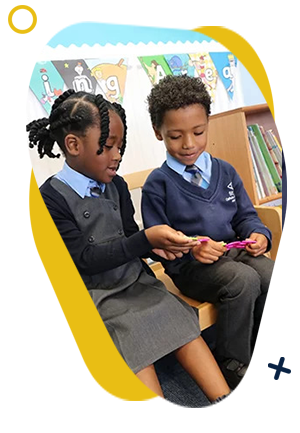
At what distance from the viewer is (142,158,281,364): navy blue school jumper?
54 cm

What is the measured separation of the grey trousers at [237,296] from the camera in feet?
1.92

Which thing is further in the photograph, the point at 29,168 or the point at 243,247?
the point at 243,247

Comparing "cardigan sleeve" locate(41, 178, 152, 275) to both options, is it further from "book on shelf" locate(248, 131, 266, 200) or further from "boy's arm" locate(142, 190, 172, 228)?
"book on shelf" locate(248, 131, 266, 200)

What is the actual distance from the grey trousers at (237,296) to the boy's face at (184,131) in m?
0.18

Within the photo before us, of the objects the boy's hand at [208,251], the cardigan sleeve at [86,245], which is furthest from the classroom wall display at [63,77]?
the boy's hand at [208,251]

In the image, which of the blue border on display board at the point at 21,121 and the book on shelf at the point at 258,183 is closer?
the blue border on display board at the point at 21,121

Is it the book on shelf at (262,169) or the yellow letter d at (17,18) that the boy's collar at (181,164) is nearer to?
the book on shelf at (262,169)

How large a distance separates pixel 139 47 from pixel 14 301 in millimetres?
352

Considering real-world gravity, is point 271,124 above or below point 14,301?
above

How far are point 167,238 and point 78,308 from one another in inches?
5.5

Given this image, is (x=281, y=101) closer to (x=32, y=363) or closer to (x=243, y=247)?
(x=243, y=247)
